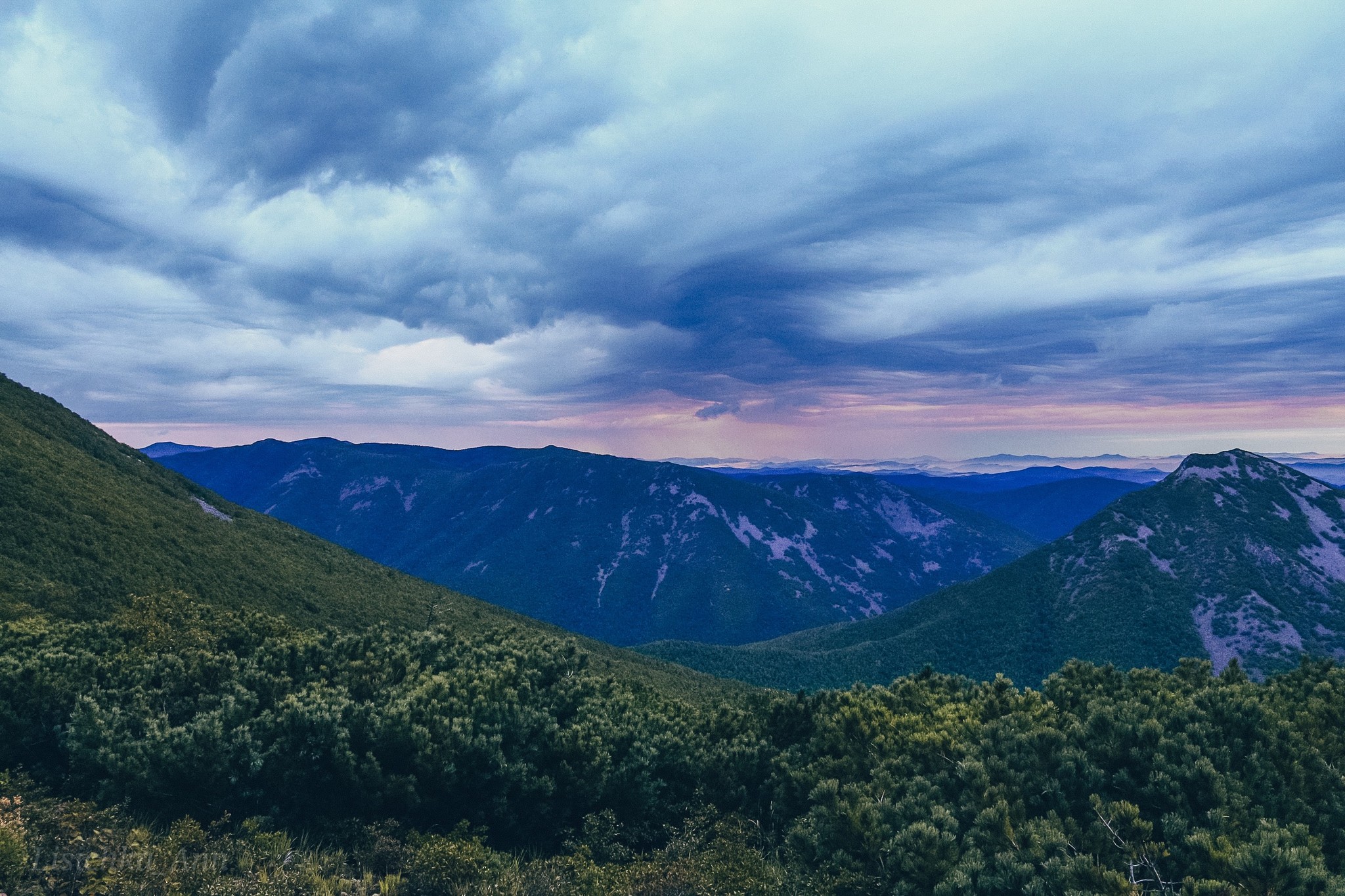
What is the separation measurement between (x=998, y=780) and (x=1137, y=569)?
212847mm

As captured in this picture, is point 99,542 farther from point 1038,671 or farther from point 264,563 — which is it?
point 1038,671

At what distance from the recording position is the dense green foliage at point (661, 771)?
23125mm

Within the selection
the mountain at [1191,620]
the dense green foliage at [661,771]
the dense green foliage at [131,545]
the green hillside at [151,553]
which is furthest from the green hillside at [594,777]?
the mountain at [1191,620]

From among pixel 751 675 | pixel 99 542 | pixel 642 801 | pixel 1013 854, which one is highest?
pixel 99 542

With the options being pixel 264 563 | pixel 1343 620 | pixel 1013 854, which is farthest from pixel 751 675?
pixel 1013 854

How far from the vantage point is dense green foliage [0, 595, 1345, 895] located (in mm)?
23125

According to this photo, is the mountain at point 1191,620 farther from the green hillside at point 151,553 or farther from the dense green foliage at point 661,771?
the dense green foliage at point 661,771

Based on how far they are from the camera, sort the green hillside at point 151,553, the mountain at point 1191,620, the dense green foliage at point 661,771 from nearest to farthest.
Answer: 1. the dense green foliage at point 661,771
2. the green hillside at point 151,553
3. the mountain at point 1191,620

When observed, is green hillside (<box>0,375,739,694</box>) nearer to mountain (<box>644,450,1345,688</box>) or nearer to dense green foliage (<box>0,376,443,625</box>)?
dense green foliage (<box>0,376,443,625</box>)

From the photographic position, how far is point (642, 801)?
34.3m

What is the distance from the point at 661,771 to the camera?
120 feet

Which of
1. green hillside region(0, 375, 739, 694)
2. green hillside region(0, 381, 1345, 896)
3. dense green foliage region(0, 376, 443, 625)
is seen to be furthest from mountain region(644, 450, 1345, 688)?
green hillside region(0, 381, 1345, 896)

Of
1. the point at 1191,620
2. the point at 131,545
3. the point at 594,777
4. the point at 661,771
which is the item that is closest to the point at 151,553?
the point at 131,545

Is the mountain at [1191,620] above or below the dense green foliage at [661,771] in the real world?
below
